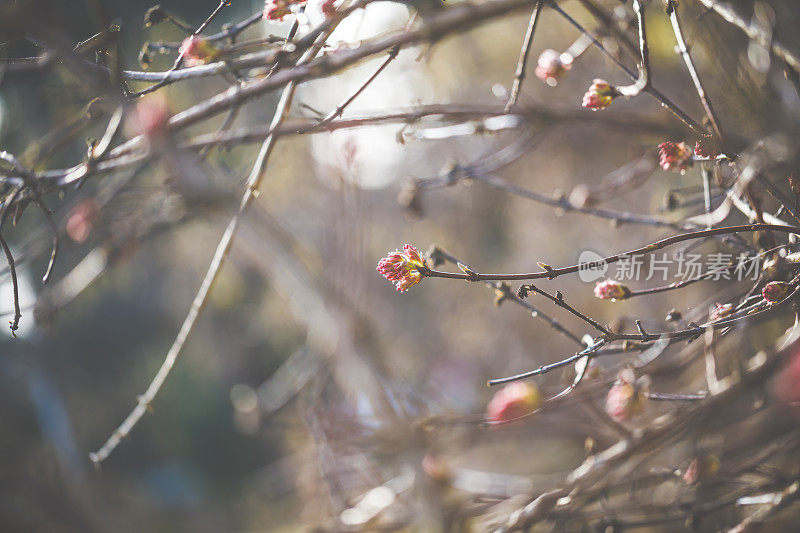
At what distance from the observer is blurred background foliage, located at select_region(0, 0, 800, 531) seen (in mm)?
1338

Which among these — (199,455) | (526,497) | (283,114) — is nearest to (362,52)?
(283,114)

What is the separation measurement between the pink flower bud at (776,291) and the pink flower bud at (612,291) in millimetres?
151

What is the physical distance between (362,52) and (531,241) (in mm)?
3937

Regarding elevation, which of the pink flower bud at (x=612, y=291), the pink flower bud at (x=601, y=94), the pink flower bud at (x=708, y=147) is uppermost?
the pink flower bud at (x=601, y=94)

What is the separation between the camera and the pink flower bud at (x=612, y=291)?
27.1 inches

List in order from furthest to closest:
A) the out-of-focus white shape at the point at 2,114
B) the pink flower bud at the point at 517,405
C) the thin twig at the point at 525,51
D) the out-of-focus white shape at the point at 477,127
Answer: the out-of-focus white shape at the point at 2,114
the out-of-focus white shape at the point at 477,127
the pink flower bud at the point at 517,405
the thin twig at the point at 525,51

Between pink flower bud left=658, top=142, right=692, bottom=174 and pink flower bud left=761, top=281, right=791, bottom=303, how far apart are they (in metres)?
0.23

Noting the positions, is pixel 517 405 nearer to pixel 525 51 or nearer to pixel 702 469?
pixel 702 469

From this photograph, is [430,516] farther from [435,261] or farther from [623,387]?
[435,261]

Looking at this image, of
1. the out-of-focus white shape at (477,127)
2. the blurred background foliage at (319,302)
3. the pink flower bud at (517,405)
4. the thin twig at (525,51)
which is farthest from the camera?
the blurred background foliage at (319,302)

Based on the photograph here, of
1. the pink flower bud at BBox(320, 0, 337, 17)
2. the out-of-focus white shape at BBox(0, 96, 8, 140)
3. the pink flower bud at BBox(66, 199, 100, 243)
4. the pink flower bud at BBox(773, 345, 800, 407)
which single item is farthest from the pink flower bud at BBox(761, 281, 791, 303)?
the out-of-focus white shape at BBox(0, 96, 8, 140)

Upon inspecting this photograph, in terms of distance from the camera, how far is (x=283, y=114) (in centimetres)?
75

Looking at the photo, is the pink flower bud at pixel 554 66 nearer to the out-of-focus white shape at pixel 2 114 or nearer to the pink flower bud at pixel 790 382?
the pink flower bud at pixel 790 382

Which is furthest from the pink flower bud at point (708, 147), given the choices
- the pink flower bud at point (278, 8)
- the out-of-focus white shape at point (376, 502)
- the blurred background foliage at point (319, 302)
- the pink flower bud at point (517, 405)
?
the out-of-focus white shape at point (376, 502)
